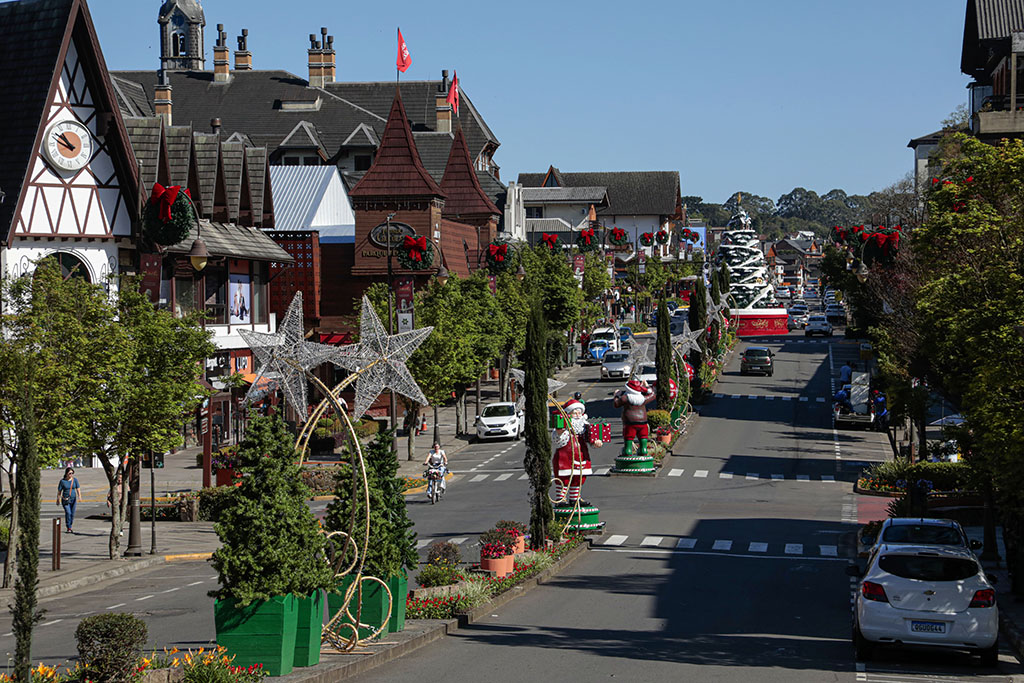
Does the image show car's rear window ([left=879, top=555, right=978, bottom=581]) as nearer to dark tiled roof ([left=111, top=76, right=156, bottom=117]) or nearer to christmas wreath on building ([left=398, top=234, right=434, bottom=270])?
christmas wreath on building ([left=398, top=234, right=434, bottom=270])

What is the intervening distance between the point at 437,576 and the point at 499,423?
109 ft

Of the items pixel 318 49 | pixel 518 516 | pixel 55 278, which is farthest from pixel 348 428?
pixel 318 49

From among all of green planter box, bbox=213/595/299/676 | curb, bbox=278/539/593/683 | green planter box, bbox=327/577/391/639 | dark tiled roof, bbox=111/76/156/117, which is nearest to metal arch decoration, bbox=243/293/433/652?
green planter box, bbox=327/577/391/639

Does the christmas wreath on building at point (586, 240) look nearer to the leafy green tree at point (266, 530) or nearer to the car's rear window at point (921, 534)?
the car's rear window at point (921, 534)

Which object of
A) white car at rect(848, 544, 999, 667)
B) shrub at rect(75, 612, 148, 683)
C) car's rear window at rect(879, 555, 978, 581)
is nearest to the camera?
shrub at rect(75, 612, 148, 683)

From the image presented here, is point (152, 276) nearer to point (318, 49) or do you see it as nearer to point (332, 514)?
point (332, 514)

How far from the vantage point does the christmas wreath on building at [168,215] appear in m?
37.6

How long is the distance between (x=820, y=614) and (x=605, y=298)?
97.3 m

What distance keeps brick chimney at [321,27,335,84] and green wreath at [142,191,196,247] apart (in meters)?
64.4

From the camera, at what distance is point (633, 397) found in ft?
137

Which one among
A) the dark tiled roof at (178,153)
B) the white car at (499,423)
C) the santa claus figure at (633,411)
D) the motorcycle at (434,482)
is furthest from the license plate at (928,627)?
the white car at (499,423)

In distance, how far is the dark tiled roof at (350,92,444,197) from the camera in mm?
65438

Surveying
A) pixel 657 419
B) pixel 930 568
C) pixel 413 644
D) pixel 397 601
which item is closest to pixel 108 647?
pixel 413 644

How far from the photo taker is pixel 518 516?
110ft
